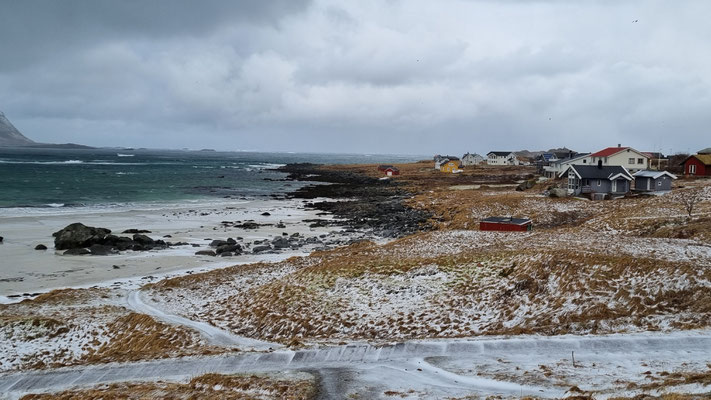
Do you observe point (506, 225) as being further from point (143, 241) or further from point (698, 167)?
point (698, 167)

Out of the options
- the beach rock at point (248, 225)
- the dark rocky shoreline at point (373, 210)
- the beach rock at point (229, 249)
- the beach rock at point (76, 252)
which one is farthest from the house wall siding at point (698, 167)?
the beach rock at point (76, 252)

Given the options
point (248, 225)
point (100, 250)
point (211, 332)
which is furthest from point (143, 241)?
point (211, 332)

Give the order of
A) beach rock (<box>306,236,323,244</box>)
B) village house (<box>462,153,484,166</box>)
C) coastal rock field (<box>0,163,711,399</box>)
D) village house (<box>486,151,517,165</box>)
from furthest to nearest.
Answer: village house (<box>462,153,484,166</box>) → village house (<box>486,151,517,165</box>) → beach rock (<box>306,236,323,244</box>) → coastal rock field (<box>0,163,711,399</box>)

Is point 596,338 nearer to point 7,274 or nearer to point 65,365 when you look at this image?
point 65,365

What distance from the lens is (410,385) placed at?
39.3ft

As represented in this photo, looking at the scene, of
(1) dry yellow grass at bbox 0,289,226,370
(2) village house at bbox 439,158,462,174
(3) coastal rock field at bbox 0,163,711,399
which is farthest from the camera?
(2) village house at bbox 439,158,462,174

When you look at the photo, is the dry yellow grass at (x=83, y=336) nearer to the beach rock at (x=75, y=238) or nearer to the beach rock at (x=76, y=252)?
the beach rock at (x=76, y=252)

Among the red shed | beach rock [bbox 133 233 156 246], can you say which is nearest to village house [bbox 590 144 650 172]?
the red shed

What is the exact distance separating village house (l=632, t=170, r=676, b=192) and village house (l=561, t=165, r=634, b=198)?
3.77 feet

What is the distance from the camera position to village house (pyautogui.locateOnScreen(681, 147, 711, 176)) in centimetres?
6988

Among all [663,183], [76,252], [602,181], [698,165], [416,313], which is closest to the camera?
[416,313]

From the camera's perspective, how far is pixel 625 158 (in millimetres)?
73125

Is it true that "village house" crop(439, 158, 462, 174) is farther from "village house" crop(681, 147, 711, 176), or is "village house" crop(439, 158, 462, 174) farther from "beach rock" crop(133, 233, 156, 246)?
"beach rock" crop(133, 233, 156, 246)

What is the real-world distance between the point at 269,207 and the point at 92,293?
4463 cm
